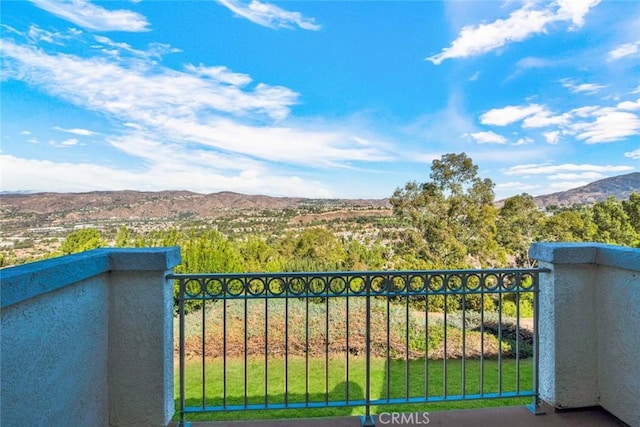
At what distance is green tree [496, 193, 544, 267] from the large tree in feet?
2.14

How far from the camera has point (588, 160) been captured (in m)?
18.2

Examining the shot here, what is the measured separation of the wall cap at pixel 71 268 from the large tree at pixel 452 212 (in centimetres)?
1250

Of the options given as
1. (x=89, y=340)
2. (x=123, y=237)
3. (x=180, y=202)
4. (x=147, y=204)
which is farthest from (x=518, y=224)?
(x=89, y=340)

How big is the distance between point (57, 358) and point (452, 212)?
45.7 ft

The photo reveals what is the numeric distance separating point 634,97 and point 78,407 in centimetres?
2077

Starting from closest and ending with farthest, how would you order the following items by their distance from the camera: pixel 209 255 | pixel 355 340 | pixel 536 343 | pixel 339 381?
pixel 536 343 → pixel 339 381 → pixel 355 340 → pixel 209 255

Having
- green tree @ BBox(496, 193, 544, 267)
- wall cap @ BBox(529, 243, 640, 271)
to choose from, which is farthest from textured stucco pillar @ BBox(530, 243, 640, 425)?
green tree @ BBox(496, 193, 544, 267)

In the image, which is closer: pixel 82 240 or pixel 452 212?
pixel 82 240

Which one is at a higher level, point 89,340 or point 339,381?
point 89,340

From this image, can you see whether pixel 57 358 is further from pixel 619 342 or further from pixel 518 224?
pixel 518 224

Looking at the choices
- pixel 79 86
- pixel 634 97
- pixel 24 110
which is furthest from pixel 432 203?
pixel 24 110

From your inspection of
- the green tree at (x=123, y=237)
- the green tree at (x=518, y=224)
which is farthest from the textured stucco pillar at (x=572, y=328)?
the green tree at (x=518, y=224)

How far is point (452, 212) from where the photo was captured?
13.8 m

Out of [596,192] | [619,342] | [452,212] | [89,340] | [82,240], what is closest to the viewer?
[89,340]
